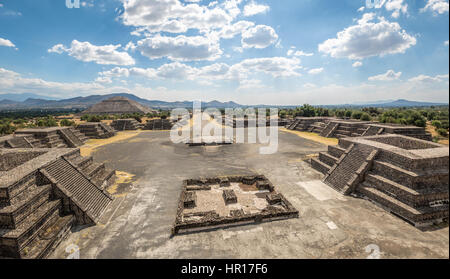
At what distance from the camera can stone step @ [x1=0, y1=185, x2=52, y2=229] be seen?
975 cm

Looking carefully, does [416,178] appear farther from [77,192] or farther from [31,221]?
[31,221]

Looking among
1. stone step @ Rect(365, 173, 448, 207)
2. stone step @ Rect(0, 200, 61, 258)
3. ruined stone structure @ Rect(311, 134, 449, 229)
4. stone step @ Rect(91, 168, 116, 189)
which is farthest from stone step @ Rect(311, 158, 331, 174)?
stone step @ Rect(0, 200, 61, 258)

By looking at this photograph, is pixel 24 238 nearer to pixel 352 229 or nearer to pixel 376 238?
pixel 352 229

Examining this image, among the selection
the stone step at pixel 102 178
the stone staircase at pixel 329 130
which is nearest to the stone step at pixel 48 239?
the stone step at pixel 102 178

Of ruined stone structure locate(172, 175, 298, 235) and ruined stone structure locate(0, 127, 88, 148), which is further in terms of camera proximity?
ruined stone structure locate(0, 127, 88, 148)

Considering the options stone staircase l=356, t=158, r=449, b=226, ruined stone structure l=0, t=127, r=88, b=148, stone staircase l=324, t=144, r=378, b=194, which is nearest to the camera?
stone staircase l=356, t=158, r=449, b=226

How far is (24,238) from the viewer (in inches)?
380

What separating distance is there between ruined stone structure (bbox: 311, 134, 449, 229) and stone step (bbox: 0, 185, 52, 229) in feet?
67.4

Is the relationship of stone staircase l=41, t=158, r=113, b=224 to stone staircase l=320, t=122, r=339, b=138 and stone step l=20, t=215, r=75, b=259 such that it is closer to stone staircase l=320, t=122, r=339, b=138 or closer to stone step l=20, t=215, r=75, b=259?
stone step l=20, t=215, r=75, b=259

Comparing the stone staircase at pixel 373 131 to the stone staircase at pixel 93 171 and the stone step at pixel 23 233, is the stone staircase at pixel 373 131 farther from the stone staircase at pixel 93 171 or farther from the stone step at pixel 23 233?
the stone step at pixel 23 233

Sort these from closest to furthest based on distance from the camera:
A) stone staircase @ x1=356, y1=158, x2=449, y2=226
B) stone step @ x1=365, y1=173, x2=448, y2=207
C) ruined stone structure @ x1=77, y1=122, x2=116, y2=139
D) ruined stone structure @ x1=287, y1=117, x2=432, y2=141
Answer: stone staircase @ x1=356, y1=158, x2=449, y2=226 → stone step @ x1=365, y1=173, x2=448, y2=207 → ruined stone structure @ x1=287, y1=117, x2=432, y2=141 → ruined stone structure @ x1=77, y1=122, x2=116, y2=139

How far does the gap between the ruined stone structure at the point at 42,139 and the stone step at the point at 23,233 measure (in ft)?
70.7

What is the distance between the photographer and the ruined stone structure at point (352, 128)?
29.6m

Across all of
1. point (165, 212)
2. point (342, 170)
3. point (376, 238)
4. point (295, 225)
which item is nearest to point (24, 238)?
point (165, 212)
